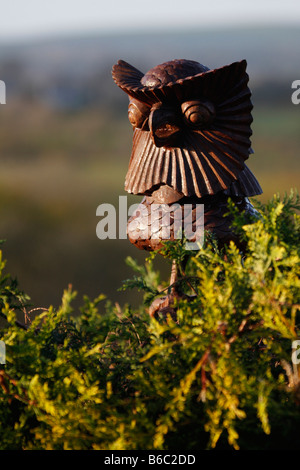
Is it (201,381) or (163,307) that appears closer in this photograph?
(201,381)

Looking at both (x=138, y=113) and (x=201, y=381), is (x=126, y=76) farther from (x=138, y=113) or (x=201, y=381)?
(x=201, y=381)

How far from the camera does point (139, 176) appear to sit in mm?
1014

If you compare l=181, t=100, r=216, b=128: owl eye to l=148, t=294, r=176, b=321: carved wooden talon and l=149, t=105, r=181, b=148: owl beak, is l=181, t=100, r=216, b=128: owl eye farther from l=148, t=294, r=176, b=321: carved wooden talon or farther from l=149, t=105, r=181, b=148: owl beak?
l=148, t=294, r=176, b=321: carved wooden talon

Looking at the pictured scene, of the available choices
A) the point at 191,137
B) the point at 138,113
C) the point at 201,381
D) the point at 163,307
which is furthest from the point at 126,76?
the point at 201,381

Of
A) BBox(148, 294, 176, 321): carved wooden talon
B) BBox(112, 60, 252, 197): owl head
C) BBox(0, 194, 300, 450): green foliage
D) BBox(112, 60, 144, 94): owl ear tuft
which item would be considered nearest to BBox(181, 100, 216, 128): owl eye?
BBox(112, 60, 252, 197): owl head

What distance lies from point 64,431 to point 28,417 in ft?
0.43

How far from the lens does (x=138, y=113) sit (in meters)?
0.99

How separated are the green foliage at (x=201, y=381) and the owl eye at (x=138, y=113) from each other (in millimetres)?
352

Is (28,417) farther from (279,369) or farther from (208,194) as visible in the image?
(208,194)

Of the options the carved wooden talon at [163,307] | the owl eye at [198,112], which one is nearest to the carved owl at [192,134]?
the owl eye at [198,112]

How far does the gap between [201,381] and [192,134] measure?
0.50 metres

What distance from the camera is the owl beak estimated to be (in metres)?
0.93
